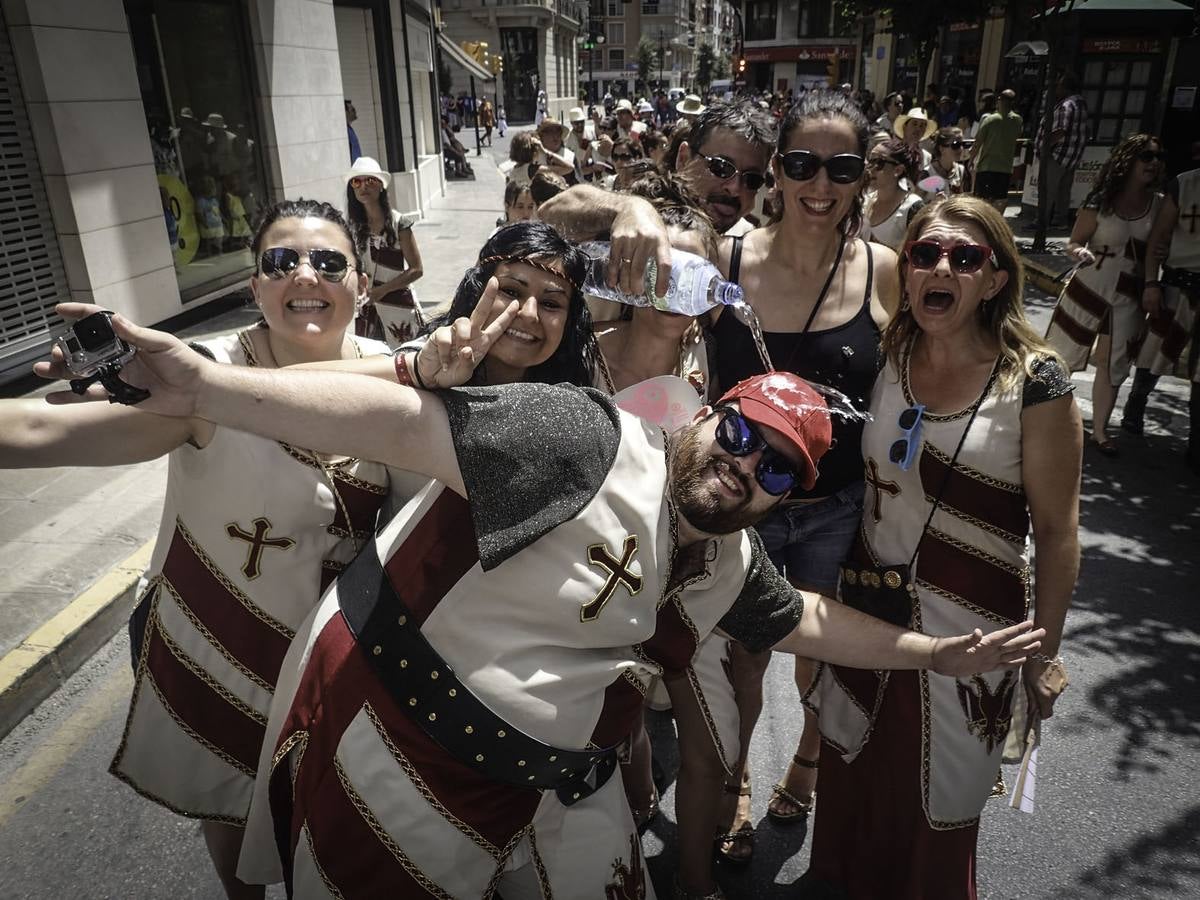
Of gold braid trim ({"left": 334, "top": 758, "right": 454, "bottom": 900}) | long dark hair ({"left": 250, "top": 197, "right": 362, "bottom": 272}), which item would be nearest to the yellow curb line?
long dark hair ({"left": 250, "top": 197, "right": 362, "bottom": 272})

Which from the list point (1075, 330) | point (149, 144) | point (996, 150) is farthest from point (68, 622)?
point (996, 150)

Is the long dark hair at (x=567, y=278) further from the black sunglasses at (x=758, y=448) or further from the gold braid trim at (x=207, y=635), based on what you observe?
the gold braid trim at (x=207, y=635)

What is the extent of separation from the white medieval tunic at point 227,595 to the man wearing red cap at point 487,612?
0.28 metres

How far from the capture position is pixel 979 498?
7.27 feet

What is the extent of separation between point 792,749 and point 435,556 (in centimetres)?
237

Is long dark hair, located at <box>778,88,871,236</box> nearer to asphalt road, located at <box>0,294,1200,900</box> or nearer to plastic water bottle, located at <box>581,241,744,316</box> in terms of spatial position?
plastic water bottle, located at <box>581,241,744,316</box>

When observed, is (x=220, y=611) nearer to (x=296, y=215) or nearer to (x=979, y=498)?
(x=296, y=215)

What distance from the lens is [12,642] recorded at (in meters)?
3.55

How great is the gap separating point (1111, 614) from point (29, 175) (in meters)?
8.48

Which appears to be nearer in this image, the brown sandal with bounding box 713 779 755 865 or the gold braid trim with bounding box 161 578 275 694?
the gold braid trim with bounding box 161 578 275 694

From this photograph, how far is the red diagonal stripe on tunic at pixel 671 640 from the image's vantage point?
180 cm

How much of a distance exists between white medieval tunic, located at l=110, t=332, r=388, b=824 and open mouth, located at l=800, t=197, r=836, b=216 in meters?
1.63

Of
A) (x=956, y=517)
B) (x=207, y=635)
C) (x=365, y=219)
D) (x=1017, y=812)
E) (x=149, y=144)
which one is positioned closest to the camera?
(x=207, y=635)

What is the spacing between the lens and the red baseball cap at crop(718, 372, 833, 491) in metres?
1.60
